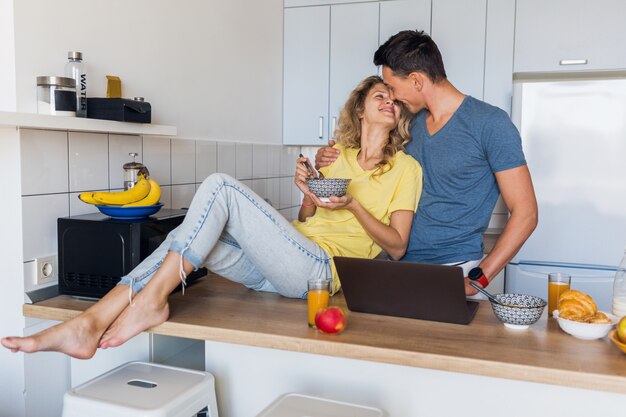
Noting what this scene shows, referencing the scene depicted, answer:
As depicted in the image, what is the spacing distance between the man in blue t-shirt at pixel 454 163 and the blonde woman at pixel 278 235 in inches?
2.9

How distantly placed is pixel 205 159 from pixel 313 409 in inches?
55.8

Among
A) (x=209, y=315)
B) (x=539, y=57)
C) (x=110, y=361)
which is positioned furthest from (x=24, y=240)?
(x=539, y=57)

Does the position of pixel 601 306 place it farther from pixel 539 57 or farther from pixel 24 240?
pixel 24 240

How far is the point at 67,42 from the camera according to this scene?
1.85 meters

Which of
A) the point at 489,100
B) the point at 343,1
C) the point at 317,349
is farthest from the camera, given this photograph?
the point at 343,1

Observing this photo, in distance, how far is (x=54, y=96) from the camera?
1.71m

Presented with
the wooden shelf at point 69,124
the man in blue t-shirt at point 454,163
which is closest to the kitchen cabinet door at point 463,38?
the man in blue t-shirt at point 454,163

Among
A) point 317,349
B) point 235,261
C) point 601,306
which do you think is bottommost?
point 601,306

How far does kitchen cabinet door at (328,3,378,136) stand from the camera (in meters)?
3.15

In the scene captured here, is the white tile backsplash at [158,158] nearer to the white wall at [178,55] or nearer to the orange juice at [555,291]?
the white wall at [178,55]

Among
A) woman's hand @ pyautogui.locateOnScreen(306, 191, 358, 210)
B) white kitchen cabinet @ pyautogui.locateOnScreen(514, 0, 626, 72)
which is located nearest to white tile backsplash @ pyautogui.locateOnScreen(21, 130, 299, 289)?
woman's hand @ pyautogui.locateOnScreen(306, 191, 358, 210)

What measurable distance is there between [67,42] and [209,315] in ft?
3.04

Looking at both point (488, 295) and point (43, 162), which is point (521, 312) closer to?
point (488, 295)

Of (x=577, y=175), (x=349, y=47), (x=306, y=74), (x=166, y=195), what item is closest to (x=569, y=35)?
(x=577, y=175)
